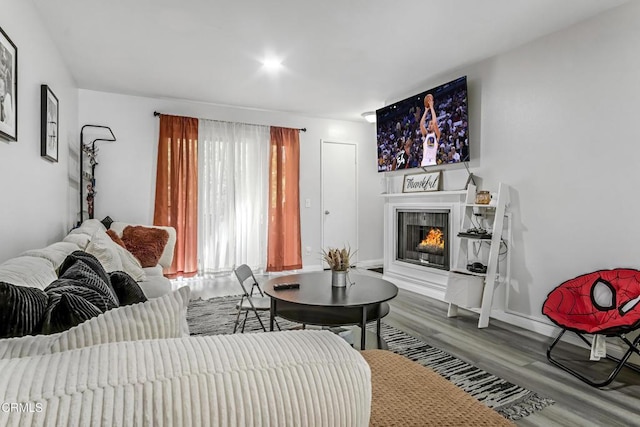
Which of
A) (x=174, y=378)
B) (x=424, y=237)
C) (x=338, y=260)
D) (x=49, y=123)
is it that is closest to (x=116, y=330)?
(x=174, y=378)

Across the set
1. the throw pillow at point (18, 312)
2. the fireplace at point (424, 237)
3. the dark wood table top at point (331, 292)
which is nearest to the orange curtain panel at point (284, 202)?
the fireplace at point (424, 237)

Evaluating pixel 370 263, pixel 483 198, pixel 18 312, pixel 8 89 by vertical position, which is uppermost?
pixel 8 89

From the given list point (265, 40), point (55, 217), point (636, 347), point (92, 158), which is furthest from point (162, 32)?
point (636, 347)

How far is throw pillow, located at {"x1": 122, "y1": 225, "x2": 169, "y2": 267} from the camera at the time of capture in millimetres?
3775

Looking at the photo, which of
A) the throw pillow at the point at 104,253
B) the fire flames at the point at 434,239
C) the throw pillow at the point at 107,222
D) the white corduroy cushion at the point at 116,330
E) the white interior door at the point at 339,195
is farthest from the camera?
the white interior door at the point at 339,195

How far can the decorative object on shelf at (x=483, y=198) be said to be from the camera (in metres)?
3.49

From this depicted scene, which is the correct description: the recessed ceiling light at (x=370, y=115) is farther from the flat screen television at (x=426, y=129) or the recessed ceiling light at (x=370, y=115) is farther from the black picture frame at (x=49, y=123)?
the black picture frame at (x=49, y=123)

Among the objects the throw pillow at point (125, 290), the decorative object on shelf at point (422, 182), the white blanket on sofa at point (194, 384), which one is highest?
the decorative object on shelf at point (422, 182)

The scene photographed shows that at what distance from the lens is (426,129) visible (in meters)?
4.25

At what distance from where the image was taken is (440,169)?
429 centimetres

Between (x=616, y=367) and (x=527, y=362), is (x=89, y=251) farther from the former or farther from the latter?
(x=616, y=367)

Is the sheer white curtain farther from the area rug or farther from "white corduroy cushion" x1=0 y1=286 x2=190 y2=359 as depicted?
"white corduroy cushion" x1=0 y1=286 x2=190 y2=359

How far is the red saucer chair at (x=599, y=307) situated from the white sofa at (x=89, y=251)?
9.56 ft

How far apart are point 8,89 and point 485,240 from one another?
3.85m
